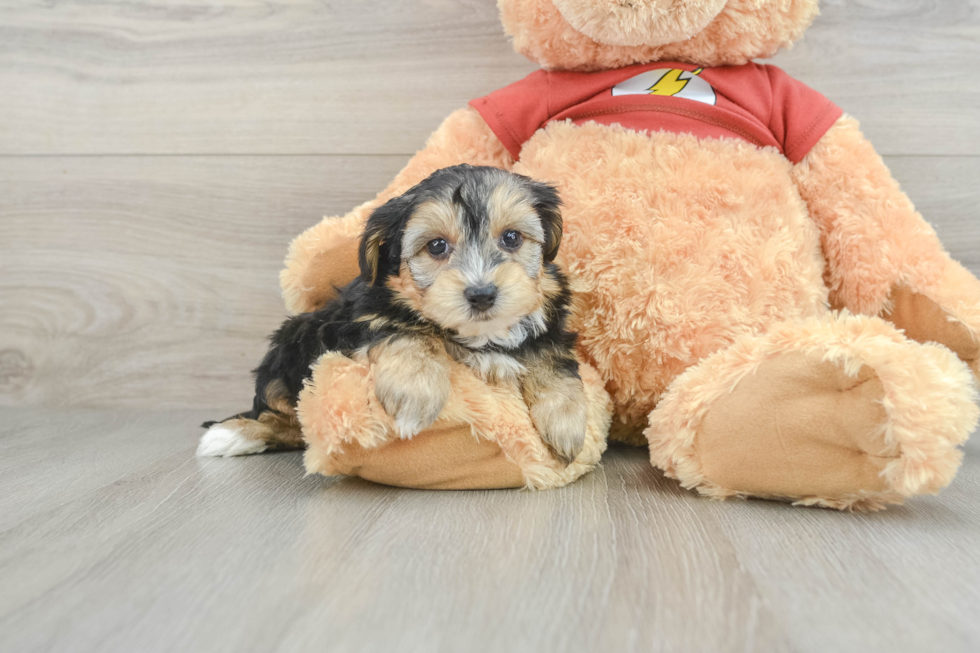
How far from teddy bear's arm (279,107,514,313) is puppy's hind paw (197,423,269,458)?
1.14ft

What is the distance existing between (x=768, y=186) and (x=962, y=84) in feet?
3.19

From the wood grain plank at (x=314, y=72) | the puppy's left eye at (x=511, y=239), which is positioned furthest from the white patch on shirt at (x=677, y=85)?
the wood grain plank at (x=314, y=72)

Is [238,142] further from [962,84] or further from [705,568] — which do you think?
[962,84]

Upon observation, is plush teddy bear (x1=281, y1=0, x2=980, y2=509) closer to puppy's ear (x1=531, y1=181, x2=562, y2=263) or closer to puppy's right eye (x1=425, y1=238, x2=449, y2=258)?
puppy's ear (x1=531, y1=181, x2=562, y2=263)

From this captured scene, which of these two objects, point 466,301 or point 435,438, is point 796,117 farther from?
point 435,438

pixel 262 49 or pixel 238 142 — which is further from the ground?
pixel 262 49

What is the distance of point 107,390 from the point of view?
2.42 m

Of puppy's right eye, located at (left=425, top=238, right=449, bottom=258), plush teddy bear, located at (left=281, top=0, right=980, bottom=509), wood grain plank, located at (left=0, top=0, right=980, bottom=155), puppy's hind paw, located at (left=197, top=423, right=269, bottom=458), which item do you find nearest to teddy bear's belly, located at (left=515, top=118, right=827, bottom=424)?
plush teddy bear, located at (left=281, top=0, right=980, bottom=509)

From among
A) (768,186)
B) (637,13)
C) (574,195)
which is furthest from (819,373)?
(637,13)

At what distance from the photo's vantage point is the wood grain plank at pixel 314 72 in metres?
2.08

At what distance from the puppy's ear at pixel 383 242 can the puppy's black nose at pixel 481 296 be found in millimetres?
213

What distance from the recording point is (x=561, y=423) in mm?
1378

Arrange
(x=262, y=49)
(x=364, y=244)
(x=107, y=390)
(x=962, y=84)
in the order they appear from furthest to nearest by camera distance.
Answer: (x=107, y=390), (x=262, y=49), (x=962, y=84), (x=364, y=244)

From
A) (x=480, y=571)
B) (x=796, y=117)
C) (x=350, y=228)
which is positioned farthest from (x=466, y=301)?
(x=796, y=117)
